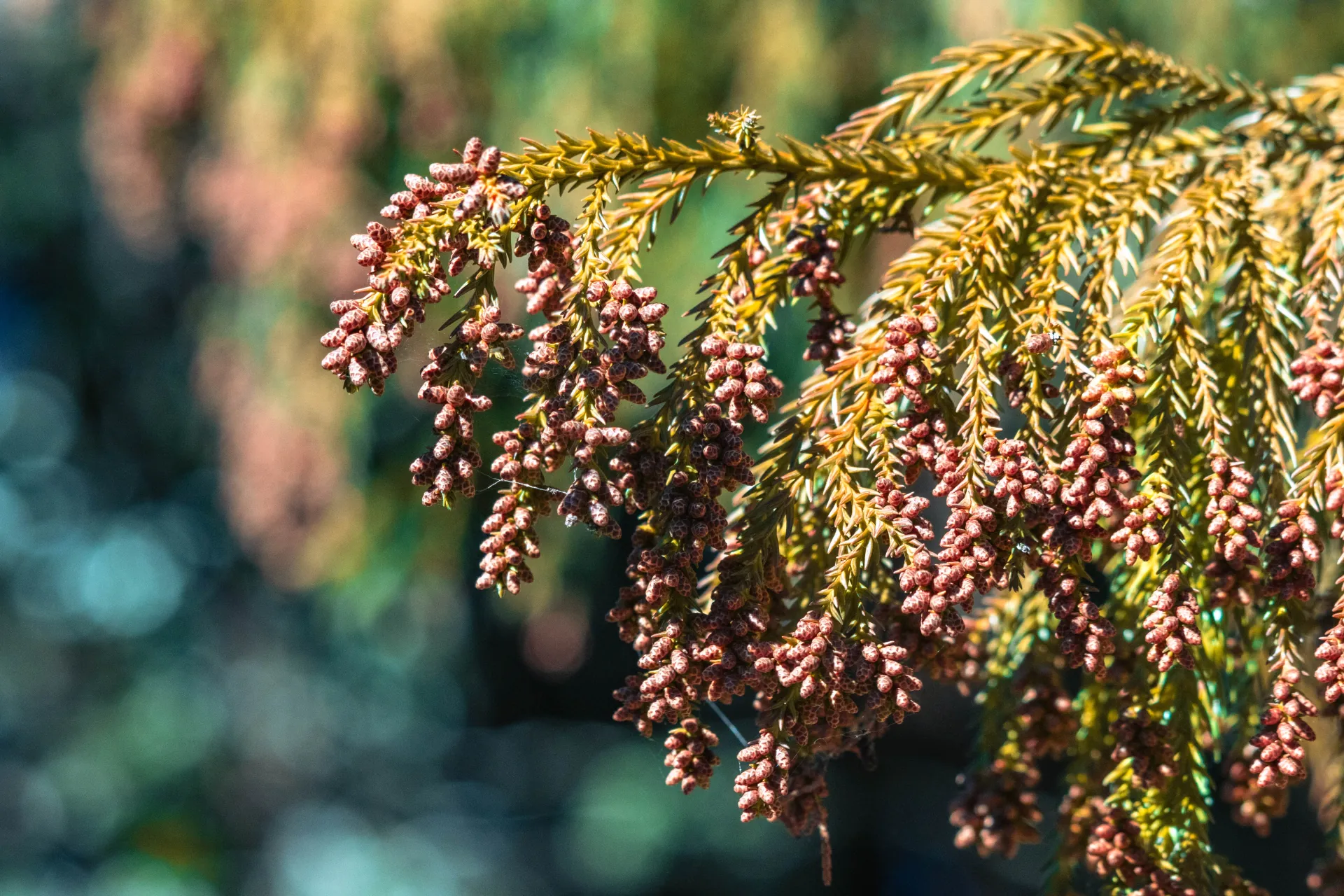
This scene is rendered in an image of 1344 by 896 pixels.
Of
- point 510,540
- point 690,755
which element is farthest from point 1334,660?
point 510,540

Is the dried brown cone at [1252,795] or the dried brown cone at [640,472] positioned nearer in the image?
the dried brown cone at [640,472]

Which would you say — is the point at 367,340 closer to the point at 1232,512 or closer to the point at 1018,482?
the point at 1018,482

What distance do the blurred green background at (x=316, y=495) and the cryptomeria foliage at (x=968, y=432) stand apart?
0.72 feet

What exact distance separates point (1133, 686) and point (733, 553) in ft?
1.31

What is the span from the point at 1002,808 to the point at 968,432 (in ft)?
1.50

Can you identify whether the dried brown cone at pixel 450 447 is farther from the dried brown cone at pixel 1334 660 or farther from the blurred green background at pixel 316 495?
the dried brown cone at pixel 1334 660

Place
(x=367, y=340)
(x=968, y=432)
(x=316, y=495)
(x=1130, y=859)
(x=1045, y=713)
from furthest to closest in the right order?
(x=316, y=495) → (x=1045, y=713) → (x=1130, y=859) → (x=968, y=432) → (x=367, y=340)

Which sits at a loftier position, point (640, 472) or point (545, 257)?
point (545, 257)

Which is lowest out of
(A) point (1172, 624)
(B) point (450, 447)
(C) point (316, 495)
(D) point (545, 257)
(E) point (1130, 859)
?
(E) point (1130, 859)

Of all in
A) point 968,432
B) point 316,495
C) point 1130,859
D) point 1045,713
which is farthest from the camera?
point 316,495

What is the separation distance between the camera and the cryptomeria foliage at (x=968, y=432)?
652 millimetres

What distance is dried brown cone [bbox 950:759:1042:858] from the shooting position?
98cm

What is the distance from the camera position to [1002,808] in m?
0.99

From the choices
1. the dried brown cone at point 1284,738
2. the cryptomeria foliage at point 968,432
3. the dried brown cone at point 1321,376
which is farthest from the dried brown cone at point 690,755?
the dried brown cone at point 1321,376
